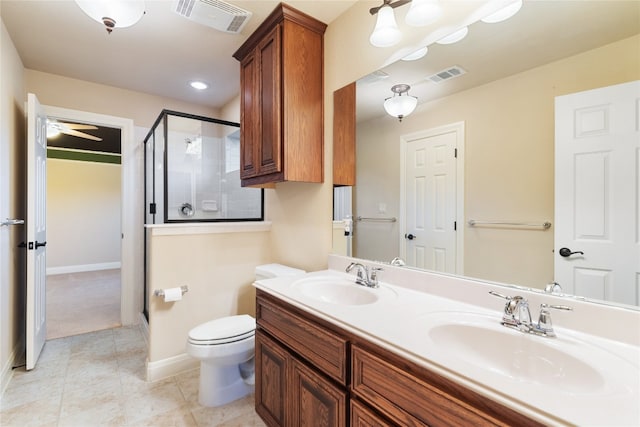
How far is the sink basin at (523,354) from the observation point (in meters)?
0.75

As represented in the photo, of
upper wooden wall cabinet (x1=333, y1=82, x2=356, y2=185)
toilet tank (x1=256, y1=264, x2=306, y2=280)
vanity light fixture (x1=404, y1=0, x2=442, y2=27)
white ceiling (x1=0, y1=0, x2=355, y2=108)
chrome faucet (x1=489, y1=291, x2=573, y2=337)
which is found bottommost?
toilet tank (x1=256, y1=264, x2=306, y2=280)

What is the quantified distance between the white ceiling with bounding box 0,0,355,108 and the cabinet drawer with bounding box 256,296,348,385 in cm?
175

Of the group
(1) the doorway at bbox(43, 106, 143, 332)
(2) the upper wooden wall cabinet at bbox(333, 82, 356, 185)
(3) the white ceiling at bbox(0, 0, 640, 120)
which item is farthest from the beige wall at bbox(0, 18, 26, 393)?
(2) the upper wooden wall cabinet at bbox(333, 82, 356, 185)

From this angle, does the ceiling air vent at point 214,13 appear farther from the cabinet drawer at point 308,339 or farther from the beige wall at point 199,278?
the cabinet drawer at point 308,339

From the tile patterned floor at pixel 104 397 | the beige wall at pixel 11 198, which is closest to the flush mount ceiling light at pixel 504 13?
the tile patterned floor at pixel 104 397

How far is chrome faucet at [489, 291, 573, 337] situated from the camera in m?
0.90

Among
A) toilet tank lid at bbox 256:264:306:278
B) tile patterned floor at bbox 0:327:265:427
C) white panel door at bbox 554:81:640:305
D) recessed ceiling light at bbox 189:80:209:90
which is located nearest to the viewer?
white panel door at bbox 554:81:640:305

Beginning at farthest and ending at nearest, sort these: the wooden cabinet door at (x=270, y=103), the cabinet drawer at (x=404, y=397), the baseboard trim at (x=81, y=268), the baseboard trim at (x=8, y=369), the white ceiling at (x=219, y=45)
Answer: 1. the baseboard trim at (x=81, y=268)
2. the baseboard trim at (x=8, y=369)
3. the wooden cabinet door at (x=270, y=103)
4. the white ceiling at (x=219, y=45)
5. the cabinet drawer at (x=404, y=397)

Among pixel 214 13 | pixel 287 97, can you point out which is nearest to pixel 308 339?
pixel 287 97

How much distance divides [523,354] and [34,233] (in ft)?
10.0

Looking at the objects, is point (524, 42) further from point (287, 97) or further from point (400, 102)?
point (287, 97)

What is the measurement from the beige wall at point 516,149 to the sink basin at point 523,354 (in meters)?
0.26

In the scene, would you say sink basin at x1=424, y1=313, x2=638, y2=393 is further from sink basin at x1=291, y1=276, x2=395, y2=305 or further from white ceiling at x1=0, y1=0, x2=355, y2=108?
white ceiling at x1=0, y1=0, x2=355, y2=108

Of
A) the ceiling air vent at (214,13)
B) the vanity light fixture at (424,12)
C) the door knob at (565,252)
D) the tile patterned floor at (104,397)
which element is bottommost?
the tile patterned floor at (104,397)
